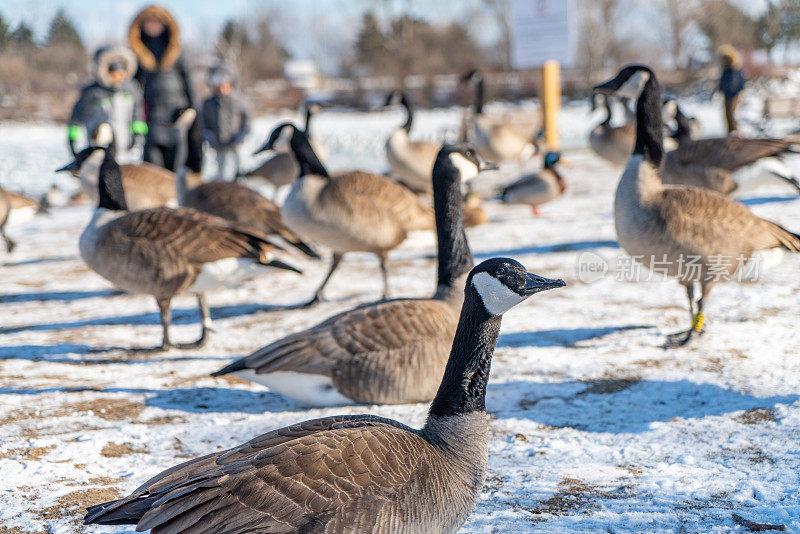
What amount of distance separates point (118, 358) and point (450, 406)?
342 centimetres

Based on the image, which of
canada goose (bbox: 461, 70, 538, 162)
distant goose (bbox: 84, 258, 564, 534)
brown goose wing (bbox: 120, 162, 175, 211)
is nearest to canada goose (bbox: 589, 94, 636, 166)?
canada goose (bbox: 461, 70, 538, 162)

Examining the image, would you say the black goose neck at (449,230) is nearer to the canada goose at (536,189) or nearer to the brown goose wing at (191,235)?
the brown goose wing at (191,235)

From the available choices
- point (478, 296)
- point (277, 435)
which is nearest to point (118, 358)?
point (277, 435)

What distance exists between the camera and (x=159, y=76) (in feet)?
31.7

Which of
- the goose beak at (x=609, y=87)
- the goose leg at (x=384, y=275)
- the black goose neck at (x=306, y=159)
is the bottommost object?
the goose leg at (x=384, y=275)

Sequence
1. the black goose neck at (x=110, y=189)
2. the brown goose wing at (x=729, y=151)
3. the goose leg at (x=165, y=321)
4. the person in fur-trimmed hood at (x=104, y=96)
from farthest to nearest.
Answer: the person in fur-trimmed hood at (x=104, y=96), the brown goose wing at (x=729, y=151), the black goose neck at (x=110, y=189), the goose leg at (x=165, y=321)

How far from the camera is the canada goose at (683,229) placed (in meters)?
4.84

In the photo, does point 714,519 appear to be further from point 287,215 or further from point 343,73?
point 343,73

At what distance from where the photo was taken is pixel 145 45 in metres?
9.53

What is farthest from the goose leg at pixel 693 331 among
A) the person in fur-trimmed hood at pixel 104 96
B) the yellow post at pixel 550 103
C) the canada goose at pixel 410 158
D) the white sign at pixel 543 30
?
the yellow post at pixel 550 103

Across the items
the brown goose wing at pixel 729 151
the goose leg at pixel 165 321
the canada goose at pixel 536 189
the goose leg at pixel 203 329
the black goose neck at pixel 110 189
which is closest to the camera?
the goose leg at pixel 165 321

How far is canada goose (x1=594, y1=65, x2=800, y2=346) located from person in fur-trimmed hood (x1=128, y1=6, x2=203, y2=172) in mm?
6417

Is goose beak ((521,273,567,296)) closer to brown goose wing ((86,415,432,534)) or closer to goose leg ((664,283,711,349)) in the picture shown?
brown goose wing ((86,415,432,534))

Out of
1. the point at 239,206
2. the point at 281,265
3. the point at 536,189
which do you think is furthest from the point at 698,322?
the point at 536,189
